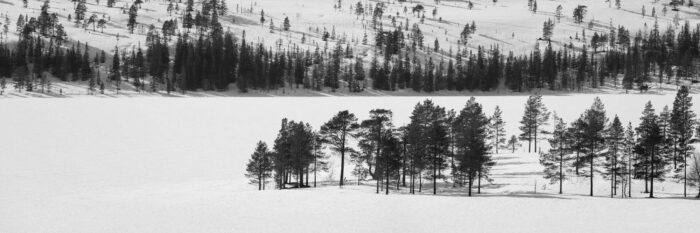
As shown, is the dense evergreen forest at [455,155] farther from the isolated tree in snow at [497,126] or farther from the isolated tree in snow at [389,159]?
the isolated tree in snow at [497,126]

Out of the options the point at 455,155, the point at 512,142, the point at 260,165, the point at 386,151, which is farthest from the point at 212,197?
the point at 512,142

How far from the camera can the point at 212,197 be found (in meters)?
49.6

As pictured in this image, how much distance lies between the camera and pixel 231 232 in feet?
118

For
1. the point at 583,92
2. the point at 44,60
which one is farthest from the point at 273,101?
the point at 583,92

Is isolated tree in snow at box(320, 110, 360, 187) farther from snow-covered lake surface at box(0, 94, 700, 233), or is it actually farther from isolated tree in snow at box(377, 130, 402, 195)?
isolated tree in snow at box(377, 130, 402, 195)

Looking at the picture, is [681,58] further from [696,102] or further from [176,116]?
[176,116]

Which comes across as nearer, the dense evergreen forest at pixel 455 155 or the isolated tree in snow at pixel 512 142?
the dense evergreen forest at pixel 455 155

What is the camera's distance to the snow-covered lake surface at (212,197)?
127ft

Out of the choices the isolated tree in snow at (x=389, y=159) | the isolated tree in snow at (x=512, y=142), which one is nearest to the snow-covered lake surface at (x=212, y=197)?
the isolated tree in snow at (x=512, y=142)

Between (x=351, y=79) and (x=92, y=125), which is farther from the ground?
(x=351, y=79)

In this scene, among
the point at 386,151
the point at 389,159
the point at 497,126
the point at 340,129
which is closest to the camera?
the point at 389,159

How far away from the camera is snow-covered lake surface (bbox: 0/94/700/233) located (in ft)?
127

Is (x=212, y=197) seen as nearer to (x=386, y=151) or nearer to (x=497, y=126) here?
(x=386, y=151)

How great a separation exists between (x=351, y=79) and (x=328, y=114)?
7223 cm
